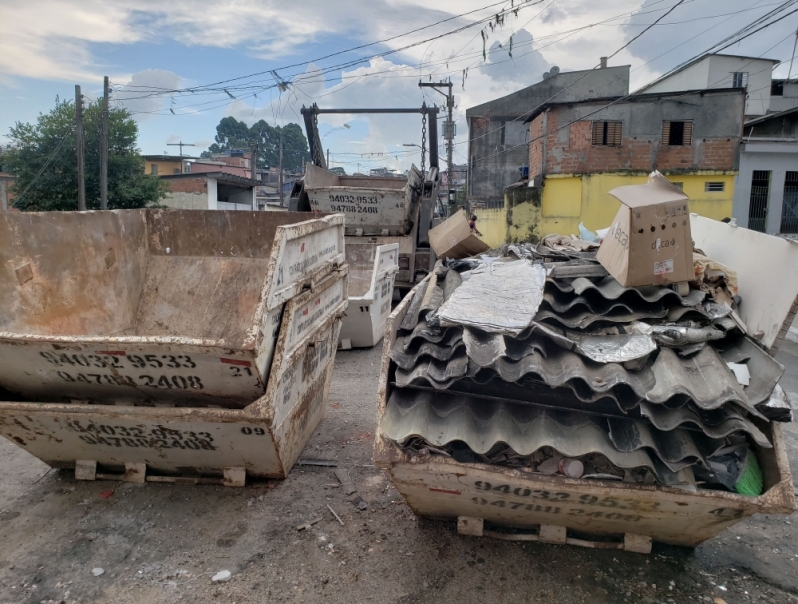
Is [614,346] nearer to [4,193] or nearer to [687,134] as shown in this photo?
[687,134]

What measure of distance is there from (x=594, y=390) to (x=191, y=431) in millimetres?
2155

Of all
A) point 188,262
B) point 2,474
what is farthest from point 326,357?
point 2,474

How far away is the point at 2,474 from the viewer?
3691mm

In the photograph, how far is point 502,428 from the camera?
233 cm

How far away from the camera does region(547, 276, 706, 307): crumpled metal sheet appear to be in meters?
2.74

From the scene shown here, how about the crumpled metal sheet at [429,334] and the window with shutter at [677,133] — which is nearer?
the crumpled metal sheet at [429,334]

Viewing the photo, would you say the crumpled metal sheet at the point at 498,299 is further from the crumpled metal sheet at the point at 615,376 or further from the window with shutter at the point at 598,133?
the window with shutter at the point at 598,133

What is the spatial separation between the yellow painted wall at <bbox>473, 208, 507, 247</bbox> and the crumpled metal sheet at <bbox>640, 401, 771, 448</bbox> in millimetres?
19986

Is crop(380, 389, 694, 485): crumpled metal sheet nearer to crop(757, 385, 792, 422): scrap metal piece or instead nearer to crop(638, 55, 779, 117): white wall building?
crop(757, 385, 792, 422): scrap metal piece

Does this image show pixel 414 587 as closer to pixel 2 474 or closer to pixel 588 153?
pixel 2 474

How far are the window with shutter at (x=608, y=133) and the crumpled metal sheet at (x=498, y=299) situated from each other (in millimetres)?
18050

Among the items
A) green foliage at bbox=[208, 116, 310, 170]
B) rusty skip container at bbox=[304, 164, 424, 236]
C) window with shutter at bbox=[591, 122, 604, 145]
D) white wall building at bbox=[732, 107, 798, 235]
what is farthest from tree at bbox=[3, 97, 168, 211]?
green foliage at bbox=[208, 116, 310, 170]

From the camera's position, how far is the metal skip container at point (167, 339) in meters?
2.84

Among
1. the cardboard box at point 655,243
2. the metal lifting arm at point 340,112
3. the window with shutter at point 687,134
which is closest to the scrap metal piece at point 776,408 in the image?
the cardboard box at point 655,243
